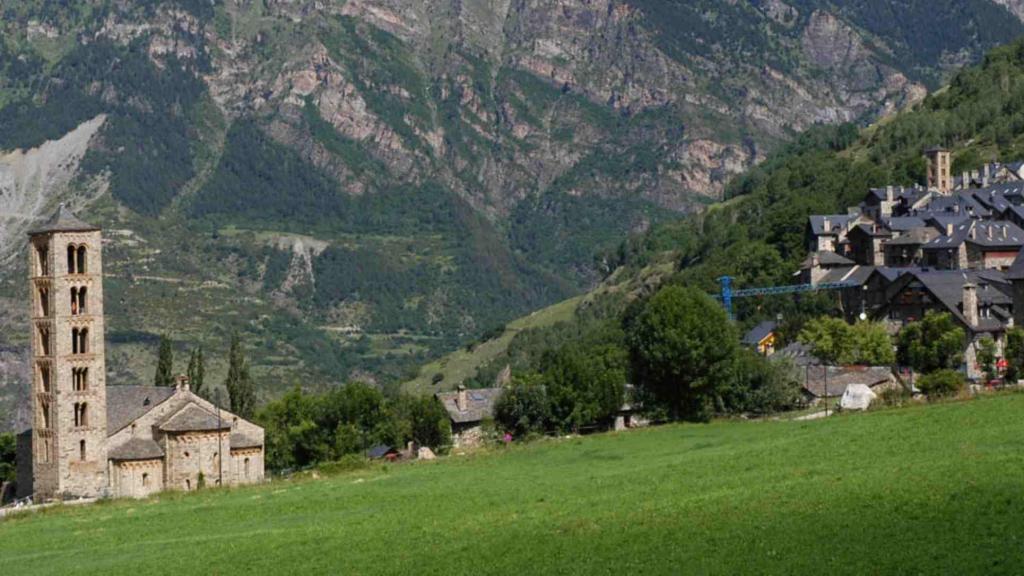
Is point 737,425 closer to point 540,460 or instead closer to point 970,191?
point 540,460

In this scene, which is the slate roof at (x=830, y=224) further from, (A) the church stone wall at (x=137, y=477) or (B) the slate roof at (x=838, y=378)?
(A) the church stone wall at (x=137, y=477)

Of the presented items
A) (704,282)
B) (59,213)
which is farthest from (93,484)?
(704,282)

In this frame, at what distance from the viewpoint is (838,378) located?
373 feet

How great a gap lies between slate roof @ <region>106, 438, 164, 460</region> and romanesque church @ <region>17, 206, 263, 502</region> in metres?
0.06

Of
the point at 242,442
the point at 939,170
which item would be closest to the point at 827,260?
the point at 939,170

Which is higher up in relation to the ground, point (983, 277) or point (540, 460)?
point (983, 277)

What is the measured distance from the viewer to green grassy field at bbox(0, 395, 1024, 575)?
165 feet

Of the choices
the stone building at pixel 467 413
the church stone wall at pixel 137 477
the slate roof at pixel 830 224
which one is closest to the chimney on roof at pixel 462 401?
the stone building at pixel 467 413

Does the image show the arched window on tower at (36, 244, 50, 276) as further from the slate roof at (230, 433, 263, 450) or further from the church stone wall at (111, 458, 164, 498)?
the slate roof at (230, 433, 263, 450)

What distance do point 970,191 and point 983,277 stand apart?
144 ft

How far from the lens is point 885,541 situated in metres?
49.5

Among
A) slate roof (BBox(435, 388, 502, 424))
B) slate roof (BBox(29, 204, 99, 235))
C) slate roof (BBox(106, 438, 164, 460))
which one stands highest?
slate roof (BBox(29, 204, 99, 235))

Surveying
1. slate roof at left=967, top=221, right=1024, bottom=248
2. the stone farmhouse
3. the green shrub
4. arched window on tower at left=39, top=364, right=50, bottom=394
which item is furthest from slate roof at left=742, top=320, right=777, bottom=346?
arched window on tower at left=39, top=364, right=50, bottom=394

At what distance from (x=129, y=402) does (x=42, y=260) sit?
31.0ft
